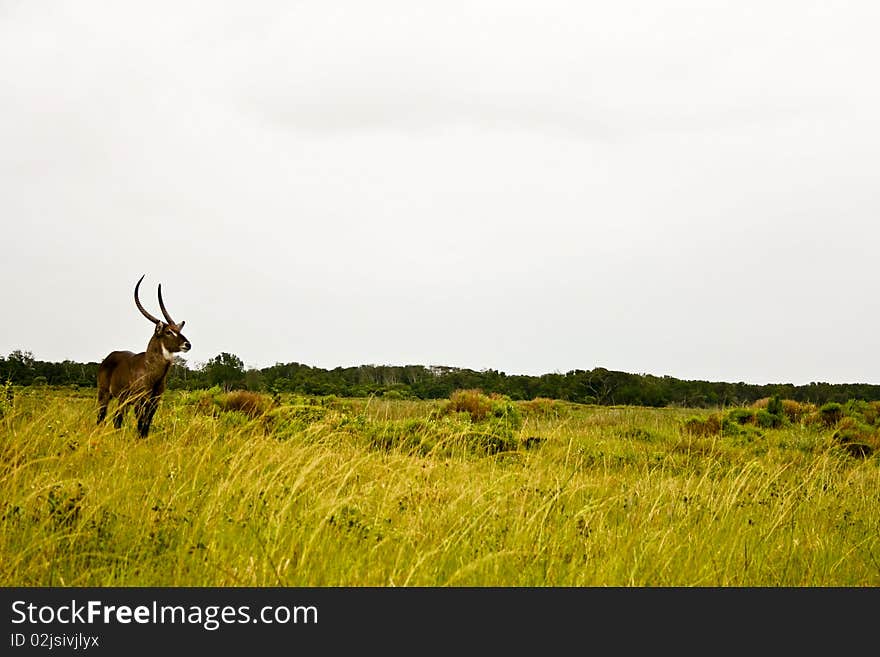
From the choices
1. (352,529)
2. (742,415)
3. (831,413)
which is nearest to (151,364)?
(352,529)

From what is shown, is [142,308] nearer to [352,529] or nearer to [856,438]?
[352,529]

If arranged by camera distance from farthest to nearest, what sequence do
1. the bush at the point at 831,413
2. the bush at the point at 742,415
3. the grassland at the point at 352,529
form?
the bush at the point at 742,415, the bush at the point at 831,413, the grassland at the point at 352,529

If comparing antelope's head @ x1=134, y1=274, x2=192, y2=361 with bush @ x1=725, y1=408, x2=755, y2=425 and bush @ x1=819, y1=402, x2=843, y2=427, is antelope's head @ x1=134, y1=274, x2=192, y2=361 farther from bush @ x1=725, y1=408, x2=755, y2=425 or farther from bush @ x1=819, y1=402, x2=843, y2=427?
bush @ x1=819, y1=402, x2=843, y2=427

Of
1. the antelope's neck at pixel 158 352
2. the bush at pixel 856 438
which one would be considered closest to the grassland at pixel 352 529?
the antelope's neck at pixel 158 352

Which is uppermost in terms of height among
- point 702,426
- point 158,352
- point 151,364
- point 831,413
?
point 158,352

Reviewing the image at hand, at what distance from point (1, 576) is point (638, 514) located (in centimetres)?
471

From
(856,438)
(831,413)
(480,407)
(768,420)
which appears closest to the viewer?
(856,438)

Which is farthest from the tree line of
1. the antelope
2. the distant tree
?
the antelope

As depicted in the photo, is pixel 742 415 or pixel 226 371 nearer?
pixel 742 415

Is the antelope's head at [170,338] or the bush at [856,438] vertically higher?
the antelope's head at [170,338]

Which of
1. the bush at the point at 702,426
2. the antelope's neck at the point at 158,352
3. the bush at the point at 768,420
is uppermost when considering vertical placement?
the antelope's neck at the point at 158,352

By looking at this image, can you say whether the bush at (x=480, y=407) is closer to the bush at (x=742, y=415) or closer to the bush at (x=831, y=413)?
the bush at (x=742, y=415)

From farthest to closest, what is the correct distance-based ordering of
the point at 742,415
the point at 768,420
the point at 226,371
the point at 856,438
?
the point at 226,371 → the point at 742,415 → the point at 768,420 → the point at 856,438
